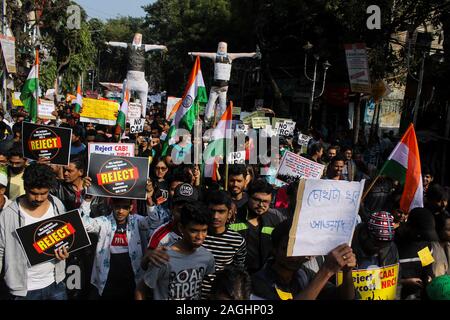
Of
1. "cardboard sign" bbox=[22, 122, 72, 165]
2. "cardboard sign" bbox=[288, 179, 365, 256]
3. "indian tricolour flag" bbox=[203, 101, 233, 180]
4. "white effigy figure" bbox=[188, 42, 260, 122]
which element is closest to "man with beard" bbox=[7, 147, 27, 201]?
"cardboard sign" bbox=[22, 122, 72, 165]

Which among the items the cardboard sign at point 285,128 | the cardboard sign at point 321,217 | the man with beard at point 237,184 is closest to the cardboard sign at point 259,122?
the cardboard sign at point 285,128

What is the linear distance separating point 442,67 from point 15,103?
13.6m

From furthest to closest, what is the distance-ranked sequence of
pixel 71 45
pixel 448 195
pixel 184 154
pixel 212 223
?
pixel 71 45 → pixel 184 154 → pixel 448 195 → pixel 212 223

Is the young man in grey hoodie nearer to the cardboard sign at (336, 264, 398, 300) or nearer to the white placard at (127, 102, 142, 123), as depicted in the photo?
the cardboard sign at (336, 264, 398, 300)

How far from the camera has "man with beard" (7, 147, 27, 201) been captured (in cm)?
518

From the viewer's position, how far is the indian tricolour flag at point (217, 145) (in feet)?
24.1

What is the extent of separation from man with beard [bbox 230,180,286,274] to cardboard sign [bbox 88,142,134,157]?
1692mm

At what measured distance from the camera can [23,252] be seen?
12.4 feet

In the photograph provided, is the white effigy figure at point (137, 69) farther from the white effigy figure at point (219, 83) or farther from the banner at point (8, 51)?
the banner at point (8, 51)

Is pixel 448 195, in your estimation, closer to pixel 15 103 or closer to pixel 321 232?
pixel 321 232

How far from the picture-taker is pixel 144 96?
1766 cm

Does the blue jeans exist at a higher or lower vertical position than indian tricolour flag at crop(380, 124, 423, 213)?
lower

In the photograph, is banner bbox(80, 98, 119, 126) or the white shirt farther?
banner bbox(80, 98, 119, 126)
